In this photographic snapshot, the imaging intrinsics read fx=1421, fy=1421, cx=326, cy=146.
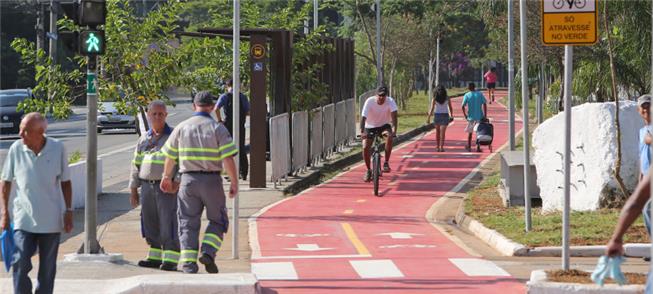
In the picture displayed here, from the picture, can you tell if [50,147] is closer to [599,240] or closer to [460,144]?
[599,240]

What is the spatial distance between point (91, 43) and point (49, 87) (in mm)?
4659

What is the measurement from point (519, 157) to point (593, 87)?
7925 millimetres

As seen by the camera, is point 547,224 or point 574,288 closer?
point 574,288

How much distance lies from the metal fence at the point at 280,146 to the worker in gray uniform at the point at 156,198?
34.0 feet

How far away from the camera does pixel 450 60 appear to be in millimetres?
87062

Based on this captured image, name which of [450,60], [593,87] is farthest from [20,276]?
[450,60]

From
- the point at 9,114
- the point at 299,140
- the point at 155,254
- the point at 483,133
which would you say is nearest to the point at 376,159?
the point at 299,140

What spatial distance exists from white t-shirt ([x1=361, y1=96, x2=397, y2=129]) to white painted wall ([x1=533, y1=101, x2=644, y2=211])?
500cm

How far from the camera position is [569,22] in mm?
13523

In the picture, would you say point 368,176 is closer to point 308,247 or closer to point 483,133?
point 483,133

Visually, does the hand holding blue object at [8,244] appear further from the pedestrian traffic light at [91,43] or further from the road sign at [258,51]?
the road sign at [258,51]

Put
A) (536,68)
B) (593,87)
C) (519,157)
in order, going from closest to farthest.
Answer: (519,157) → (593,87) → (536,68)

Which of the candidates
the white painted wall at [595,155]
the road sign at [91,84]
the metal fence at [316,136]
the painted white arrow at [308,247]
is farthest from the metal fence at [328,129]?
the road sign at [91,84]

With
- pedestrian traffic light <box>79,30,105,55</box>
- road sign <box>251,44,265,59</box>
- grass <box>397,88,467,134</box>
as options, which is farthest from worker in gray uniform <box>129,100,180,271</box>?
grass <box>397,88,467,134</box>
